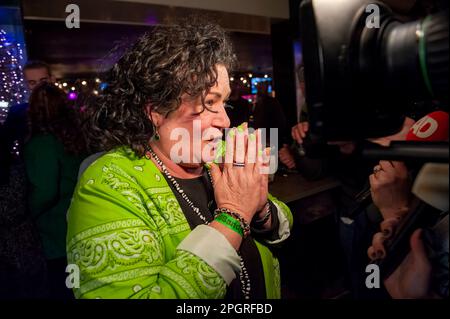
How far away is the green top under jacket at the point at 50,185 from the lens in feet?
4.63

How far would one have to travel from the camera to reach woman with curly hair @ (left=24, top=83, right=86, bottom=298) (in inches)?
55.9

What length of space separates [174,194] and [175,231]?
0.30ft

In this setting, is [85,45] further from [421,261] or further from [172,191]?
[421,261]

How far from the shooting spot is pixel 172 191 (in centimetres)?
75

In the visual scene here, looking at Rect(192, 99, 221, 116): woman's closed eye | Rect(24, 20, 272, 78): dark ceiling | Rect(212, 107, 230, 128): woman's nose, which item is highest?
Rect(24, 20, 272, 78): dark ceiling

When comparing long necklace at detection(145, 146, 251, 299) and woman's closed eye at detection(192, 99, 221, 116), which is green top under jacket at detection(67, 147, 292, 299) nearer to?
long necklace at detection(145, 146, 251, 299)

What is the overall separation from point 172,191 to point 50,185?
36.1 inches

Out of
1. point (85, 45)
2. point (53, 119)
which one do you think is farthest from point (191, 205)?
point (85, 45)

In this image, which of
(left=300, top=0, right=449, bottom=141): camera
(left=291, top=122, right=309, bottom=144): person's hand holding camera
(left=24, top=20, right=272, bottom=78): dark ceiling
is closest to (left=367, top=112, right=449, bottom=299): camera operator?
(left=300, top=0, right=449, bottom=141): camera

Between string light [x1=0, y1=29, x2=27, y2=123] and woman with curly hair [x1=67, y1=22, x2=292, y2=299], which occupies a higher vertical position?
string light [x1=0, y1=29, x2=27, y2=123]

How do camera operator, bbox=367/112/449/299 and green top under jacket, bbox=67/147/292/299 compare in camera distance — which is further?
green top under jacket, bbox=67/147/292/299

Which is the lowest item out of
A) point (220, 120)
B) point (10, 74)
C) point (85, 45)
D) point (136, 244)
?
point (136, 244)

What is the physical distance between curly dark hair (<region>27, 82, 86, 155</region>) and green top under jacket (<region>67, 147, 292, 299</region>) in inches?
34.6
